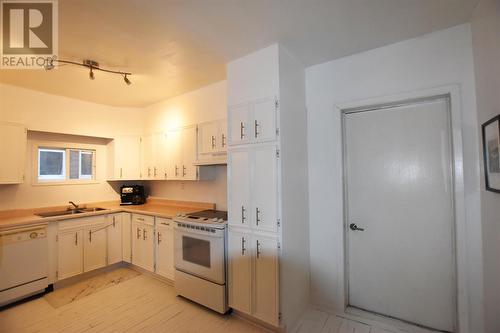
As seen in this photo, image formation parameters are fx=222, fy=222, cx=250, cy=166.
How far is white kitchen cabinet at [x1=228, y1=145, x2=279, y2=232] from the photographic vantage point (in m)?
2.04

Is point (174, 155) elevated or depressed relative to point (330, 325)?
elevated

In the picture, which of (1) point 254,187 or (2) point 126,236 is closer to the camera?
(1) point 254,187

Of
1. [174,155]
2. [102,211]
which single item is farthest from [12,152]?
[174,155]

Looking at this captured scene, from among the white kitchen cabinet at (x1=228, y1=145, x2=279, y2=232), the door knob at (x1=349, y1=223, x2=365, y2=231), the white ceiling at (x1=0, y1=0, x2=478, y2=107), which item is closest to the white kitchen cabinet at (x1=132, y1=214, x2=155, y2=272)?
the white kitchen cabinet at (x1=228, y1=145, x2=279, y2=232)

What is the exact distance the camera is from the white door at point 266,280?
199 cm

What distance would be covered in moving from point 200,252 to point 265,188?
3.71 feet

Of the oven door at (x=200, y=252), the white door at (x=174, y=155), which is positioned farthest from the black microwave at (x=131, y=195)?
the oven door at (x=200, y=252)

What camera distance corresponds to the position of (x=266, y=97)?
2.09 metres

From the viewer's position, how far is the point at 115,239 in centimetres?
348

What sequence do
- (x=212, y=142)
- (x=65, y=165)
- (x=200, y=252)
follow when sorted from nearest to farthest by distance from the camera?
(x=200, y=252) → (x=212, y=142) → (x=65, y=165)

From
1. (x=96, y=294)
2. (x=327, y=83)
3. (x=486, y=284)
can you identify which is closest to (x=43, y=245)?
(x=96, y=294)

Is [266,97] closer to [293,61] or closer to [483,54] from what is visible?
[293,61]

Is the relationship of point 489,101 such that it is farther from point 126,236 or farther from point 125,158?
point 125,158

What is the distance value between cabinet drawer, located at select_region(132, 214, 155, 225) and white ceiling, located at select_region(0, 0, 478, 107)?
6.41 feet
